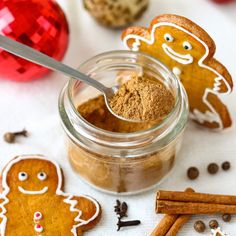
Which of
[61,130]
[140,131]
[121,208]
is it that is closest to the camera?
[140,131]

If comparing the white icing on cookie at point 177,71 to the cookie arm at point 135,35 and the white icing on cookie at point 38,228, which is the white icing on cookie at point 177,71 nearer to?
the cookie arm at point 135,35

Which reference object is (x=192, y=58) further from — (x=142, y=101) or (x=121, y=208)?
(x=121, y=208)

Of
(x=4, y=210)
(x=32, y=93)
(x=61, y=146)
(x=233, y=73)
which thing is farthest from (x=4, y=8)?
(x=233, y=73)

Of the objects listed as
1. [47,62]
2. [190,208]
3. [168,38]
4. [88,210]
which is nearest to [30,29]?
[47,62]

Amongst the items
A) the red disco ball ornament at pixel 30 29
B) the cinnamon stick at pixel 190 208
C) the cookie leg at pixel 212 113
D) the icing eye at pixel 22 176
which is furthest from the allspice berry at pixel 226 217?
the red disco ball ornament at pixel 30 29

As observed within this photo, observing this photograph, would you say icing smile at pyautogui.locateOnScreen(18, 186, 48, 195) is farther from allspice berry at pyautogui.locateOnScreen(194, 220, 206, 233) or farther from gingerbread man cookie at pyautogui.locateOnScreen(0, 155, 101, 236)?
allspice berry at pyautogui.locateOnScreen(194, 220, 206, 233)

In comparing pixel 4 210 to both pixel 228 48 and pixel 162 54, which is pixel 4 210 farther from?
pixel 228 48
